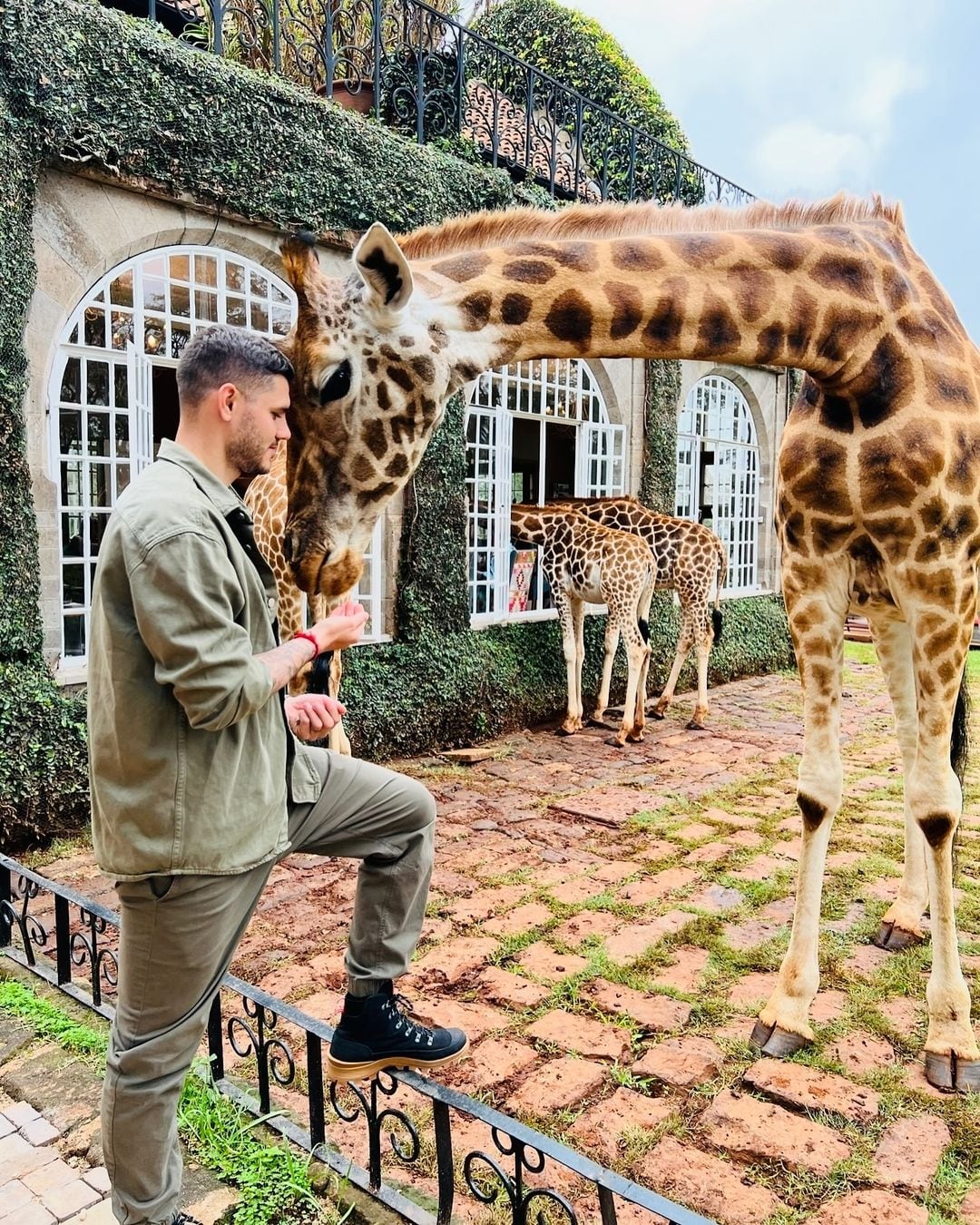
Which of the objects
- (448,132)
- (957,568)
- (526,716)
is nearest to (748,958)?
(957,568)

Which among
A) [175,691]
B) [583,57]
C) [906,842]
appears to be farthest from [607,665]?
[583,57]

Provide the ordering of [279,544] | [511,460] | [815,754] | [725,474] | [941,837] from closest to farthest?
[941,837] < [815,754] < [279,544] < [511,460] < [725,474]

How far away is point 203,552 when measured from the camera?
1.77 metres

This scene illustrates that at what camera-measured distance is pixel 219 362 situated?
1960 millimetres

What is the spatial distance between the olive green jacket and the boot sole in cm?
84

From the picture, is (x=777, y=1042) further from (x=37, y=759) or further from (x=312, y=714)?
(x=37, y=759)

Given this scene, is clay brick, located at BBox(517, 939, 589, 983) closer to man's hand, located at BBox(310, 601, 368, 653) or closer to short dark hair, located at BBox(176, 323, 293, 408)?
man's hand, located at BBox(310, 601, 368, 653)

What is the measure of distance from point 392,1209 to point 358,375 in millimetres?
2273

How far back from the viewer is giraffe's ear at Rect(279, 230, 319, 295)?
251 centimetres

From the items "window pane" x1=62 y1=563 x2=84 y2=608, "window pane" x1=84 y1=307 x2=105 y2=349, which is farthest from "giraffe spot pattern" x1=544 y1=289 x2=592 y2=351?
"window pane" x1=62 y1=563 x2=84 y2=608

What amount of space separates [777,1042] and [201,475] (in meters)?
2.72

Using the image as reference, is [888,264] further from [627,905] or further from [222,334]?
[627,905]

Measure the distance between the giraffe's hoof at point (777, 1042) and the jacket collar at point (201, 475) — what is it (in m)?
2.58

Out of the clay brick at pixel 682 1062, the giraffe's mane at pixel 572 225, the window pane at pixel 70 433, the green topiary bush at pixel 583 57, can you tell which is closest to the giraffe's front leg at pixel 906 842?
the clay brick at pixel 682 1062
